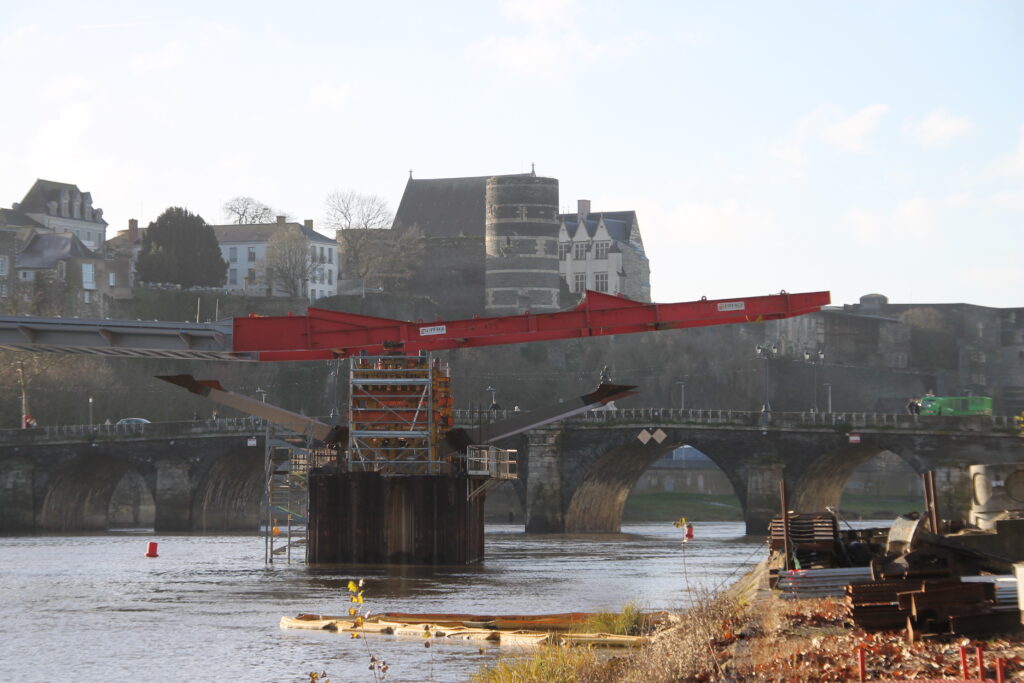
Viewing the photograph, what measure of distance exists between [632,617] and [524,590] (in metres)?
14.6

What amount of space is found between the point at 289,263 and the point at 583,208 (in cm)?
3092

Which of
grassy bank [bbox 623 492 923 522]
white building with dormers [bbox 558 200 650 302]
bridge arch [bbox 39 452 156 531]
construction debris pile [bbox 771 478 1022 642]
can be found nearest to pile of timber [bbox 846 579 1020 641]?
construction debris pile [bbox 771 478 1022 642]

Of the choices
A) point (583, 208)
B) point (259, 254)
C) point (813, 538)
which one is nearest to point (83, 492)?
point (259, 254)

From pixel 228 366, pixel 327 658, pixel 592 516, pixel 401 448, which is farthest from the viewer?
pixel 228 366

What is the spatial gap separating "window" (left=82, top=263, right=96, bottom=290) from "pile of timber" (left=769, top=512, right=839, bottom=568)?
345 feet

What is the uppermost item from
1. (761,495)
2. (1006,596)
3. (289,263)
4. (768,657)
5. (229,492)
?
(289,263)

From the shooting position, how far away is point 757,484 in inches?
3418

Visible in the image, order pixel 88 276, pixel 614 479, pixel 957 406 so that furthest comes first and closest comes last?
pixel 88 276
pixel 957 406
pixel 614 479

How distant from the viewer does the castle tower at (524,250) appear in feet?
429

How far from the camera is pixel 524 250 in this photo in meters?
131

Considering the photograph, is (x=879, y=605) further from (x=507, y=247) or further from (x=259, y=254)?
(x=259, y=254)

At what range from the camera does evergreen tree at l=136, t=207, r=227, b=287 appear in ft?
436

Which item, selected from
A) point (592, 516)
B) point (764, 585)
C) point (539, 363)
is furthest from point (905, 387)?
point (764, 585)

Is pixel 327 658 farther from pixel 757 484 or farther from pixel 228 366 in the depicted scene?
pixel 228 366
